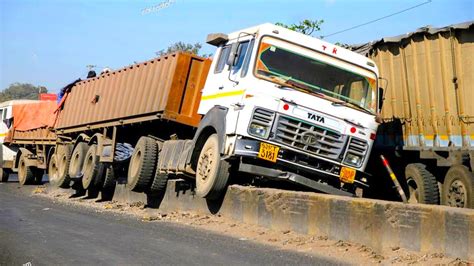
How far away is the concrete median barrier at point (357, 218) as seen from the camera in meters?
5.76

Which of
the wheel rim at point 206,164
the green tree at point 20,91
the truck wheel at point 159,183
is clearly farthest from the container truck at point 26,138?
the green tree at point 20,91

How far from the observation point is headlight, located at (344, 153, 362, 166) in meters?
9.30

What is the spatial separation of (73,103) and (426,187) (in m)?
12.0

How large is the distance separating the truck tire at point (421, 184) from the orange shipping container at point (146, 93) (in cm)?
438

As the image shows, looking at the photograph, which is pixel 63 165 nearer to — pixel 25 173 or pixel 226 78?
pixel 25 173

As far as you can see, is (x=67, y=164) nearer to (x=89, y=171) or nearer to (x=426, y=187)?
(x=89, y=171)

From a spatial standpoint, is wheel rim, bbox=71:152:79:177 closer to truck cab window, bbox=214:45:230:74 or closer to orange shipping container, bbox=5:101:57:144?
orange shipping container, bbox=5:101:57:144

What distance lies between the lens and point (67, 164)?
17.8 metres

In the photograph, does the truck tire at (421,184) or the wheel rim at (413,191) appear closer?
the truck tire at (421,184)

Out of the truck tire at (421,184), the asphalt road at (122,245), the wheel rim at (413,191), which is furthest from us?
the wheel rim at (413,191)

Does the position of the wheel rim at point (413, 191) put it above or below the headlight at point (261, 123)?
below

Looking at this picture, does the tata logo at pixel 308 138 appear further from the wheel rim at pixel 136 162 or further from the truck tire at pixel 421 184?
the wheel rim at pixel 136 162

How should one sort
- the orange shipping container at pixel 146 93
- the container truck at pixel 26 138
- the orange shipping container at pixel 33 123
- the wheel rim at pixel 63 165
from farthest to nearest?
1. the container truck at pixel 26 138
2. the orange shipping container at pixel 33 123
3. the wheel rim at pixel 63 165
4. the orange shipping container at pixel 146 93

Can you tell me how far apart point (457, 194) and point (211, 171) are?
149 inches
